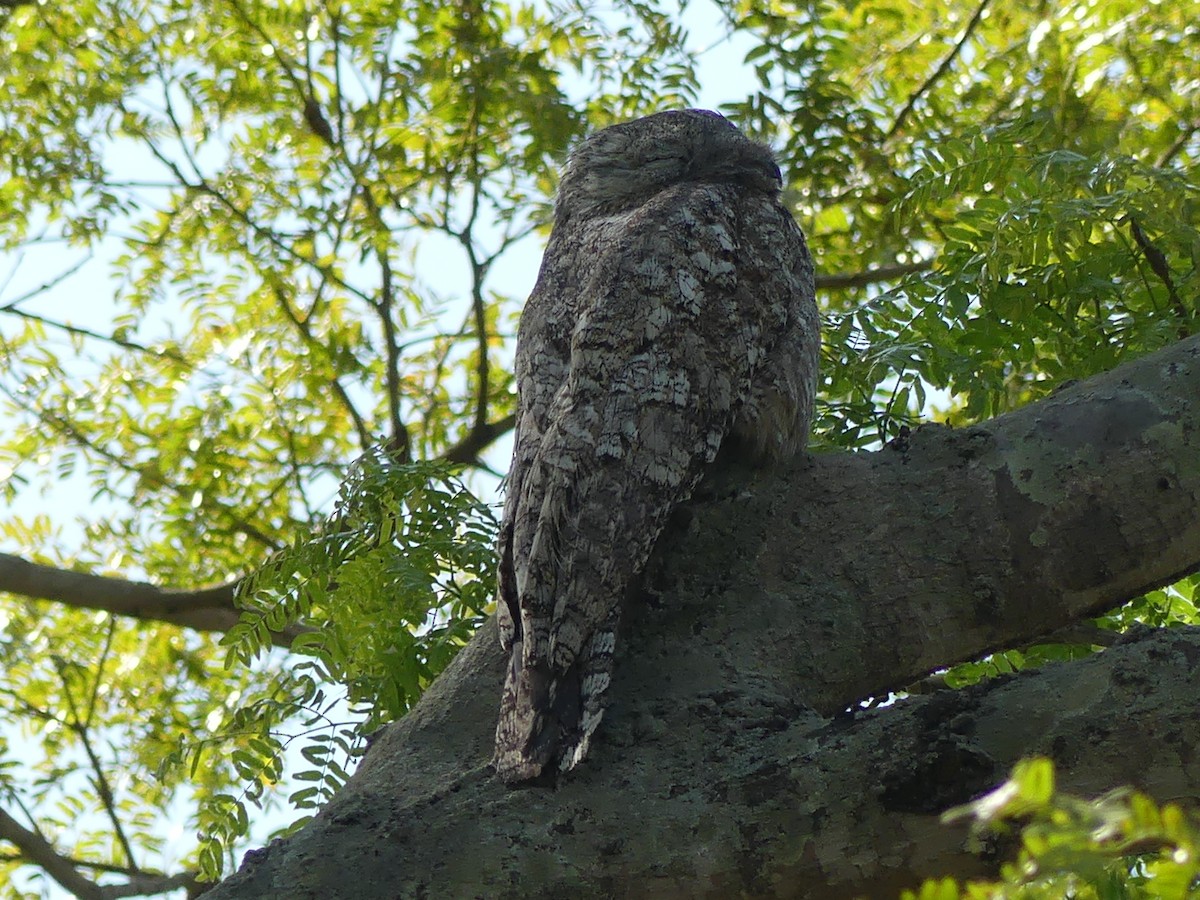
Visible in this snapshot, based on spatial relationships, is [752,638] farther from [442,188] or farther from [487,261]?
[442,188]

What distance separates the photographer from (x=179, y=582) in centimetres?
575

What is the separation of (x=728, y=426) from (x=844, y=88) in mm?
3230

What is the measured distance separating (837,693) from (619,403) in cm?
70

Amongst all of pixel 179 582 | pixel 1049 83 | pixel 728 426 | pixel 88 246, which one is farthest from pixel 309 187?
pixel 728 426

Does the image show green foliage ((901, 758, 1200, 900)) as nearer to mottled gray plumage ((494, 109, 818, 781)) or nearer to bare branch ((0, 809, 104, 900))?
mottled gray plumage ((494, 109, 818, 781))

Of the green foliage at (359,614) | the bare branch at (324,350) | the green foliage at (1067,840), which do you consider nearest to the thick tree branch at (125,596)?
the bare branch at (324,350)

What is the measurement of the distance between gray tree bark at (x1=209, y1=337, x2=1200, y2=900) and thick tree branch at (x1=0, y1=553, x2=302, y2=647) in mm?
2855

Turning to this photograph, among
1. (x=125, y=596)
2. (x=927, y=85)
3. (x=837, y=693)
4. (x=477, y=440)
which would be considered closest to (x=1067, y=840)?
(x=837, y=693)

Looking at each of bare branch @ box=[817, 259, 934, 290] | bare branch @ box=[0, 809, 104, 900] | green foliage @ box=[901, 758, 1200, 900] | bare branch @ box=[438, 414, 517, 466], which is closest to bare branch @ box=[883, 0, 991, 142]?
bare branch @ box=[817, 259, 934, 290]

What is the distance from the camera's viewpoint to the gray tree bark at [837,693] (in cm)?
171

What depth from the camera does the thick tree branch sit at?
4898 millimetres

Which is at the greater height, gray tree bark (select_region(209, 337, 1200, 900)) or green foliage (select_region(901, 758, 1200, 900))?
gray tree bark (select_region(209, 337, 1200, 900))

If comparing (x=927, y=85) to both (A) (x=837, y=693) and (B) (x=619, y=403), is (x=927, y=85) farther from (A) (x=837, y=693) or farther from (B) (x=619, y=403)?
(A) (x=837, y=693)

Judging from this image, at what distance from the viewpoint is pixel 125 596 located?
5039 millimetres
